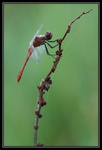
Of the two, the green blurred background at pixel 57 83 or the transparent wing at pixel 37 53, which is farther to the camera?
the green blurred background at pixel 57 83

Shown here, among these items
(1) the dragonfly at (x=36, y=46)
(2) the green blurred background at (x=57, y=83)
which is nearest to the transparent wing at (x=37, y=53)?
(1) the dragonfly at (x=36, y=46)

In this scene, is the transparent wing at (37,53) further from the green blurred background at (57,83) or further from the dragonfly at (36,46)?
the green blurred background at (57,83)

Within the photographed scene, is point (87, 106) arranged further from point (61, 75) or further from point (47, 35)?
point (47, 35)

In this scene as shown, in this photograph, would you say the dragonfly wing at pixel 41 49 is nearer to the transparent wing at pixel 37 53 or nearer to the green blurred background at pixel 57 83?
the transparent wing at pixel 37 53

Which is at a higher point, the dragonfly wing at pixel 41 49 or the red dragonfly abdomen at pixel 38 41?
the red dragonfly abdomen at pixel 38 41

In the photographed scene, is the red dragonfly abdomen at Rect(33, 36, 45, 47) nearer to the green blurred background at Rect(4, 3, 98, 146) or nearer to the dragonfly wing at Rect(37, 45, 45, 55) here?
the dragonfly wing at Rect(37, 45, 45, 55)

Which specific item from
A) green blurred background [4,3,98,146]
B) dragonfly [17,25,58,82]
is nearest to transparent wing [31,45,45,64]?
dragonfly [17,25,58,82]

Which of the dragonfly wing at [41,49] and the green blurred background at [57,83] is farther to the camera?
the green blurred background at [57,83]

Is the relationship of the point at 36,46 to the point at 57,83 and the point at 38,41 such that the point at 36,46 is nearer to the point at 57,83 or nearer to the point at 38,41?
the point at 38,41

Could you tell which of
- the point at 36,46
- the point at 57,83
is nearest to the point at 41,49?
the point at 36,46

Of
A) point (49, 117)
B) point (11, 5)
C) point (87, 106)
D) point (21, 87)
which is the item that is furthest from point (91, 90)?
point (11, 5)
